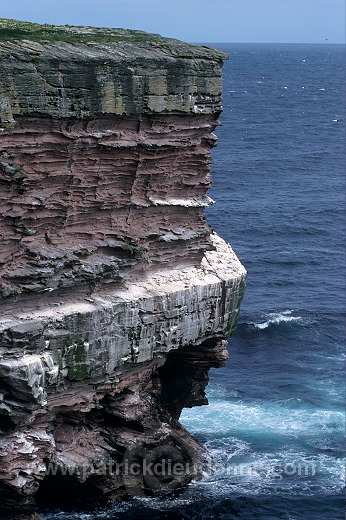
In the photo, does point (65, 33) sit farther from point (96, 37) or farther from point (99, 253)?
point (99, 253)

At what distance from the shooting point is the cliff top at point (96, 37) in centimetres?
4281

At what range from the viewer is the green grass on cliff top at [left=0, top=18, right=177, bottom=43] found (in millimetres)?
42625

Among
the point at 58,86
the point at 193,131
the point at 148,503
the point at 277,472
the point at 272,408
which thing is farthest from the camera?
the point at 272,408

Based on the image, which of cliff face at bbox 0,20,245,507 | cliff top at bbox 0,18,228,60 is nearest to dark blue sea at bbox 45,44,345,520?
cliff face at bbox 0,20,245,507

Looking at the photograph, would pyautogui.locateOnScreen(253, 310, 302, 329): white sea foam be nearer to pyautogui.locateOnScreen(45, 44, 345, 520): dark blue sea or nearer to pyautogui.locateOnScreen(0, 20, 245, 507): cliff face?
pyautogui.locateOnScreen(45, 44, 345, 520): dark blue sea

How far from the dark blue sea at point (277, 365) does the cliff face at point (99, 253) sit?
13.9 ft

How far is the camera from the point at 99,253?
43.5 metres

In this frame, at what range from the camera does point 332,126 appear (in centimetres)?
15000

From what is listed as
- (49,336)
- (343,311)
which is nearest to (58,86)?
(49,336)

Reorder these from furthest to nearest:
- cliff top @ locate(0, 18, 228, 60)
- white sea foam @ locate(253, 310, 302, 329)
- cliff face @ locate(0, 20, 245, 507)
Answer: white sea foam @ locate(253, 310, 302, 329) → cliff top @ locate(0, 18, 228, 60) → cliff face @ locate(0, 20, 245, 507)

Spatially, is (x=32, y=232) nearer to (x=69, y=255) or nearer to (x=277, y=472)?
(x=69, y=255)

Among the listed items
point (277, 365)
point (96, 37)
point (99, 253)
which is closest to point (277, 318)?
point (277, 365)

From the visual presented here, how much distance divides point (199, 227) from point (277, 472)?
1253 cm

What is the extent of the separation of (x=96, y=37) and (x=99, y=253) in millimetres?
8331
